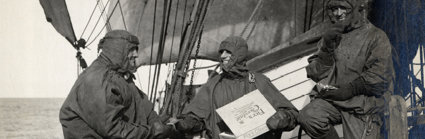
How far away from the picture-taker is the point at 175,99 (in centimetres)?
633

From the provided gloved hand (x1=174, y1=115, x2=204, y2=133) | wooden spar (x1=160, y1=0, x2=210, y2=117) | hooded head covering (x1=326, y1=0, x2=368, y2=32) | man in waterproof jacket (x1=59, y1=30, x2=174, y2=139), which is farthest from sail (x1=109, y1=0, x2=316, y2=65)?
man in waterproof jacket (x1=59, y1=30, x2=174, y2=139)

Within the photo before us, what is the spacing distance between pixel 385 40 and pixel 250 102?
1.14 m

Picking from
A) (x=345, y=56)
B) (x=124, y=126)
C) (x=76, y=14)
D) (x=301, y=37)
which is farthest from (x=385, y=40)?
(x=76, y=14)

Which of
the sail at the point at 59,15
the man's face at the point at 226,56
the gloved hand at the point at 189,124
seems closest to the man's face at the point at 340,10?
the man's face at the point at 226,56

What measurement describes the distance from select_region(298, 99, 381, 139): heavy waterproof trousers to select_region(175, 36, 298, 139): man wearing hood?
0.19m

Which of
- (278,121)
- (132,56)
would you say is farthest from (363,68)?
(132,56)

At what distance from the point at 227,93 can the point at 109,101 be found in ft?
3.25

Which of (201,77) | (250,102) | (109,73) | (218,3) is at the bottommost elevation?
(201,77)

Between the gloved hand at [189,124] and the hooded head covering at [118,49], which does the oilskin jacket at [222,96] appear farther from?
the hooded head covering at [118,49]

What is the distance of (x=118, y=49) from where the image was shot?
4.82 meters

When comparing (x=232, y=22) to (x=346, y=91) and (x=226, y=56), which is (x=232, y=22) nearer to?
(x=226, y=56)

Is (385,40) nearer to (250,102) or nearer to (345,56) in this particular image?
(345,56)

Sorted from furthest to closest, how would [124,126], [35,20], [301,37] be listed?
[35,20] → [301,37] → [124,126]

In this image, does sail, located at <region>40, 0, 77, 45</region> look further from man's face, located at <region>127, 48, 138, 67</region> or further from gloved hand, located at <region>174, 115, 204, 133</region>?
gloved hand, located at <region>174, 115, 204, 133</region>
